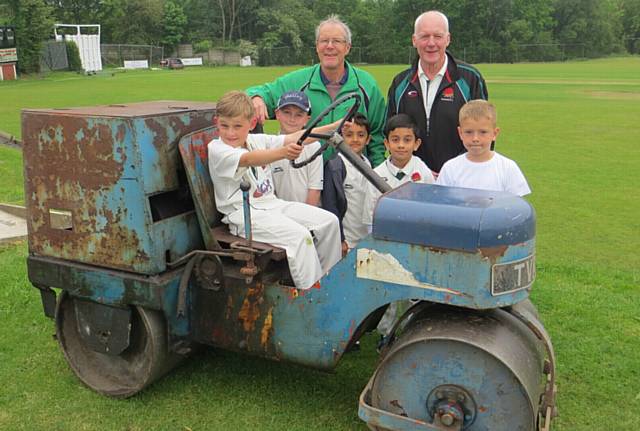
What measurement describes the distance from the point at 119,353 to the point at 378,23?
6831cm

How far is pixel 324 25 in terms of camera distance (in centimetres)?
432

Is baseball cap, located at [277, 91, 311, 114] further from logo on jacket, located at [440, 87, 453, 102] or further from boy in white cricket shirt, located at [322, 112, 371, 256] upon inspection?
logo on jacket, located at [440, 87, 453, 102]

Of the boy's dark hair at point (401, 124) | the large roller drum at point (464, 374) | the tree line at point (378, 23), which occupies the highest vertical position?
the tree line at point (378, 23)

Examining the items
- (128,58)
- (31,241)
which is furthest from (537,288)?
(128,58)

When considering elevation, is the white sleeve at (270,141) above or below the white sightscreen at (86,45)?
below

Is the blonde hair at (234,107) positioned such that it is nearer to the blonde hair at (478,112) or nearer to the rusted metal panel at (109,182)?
the rusted metal panel at (109,182)

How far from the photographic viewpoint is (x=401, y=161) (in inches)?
156

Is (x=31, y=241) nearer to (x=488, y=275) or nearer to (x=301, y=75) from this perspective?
(x=301, y=75)

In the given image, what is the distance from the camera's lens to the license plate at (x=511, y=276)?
2.67 m

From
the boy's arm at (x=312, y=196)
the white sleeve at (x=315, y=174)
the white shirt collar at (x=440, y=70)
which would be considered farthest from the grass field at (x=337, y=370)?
the white shirt collar at (x=440, y=70)

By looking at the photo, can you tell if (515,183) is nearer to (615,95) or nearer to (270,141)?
(270,141)

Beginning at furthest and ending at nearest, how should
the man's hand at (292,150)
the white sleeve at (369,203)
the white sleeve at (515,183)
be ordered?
the white sleeve at (369,203) < the white sleeve at (515,183) < the man's hand at (292,150)

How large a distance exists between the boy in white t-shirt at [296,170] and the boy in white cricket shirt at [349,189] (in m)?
0.08

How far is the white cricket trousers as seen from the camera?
3312 mm
